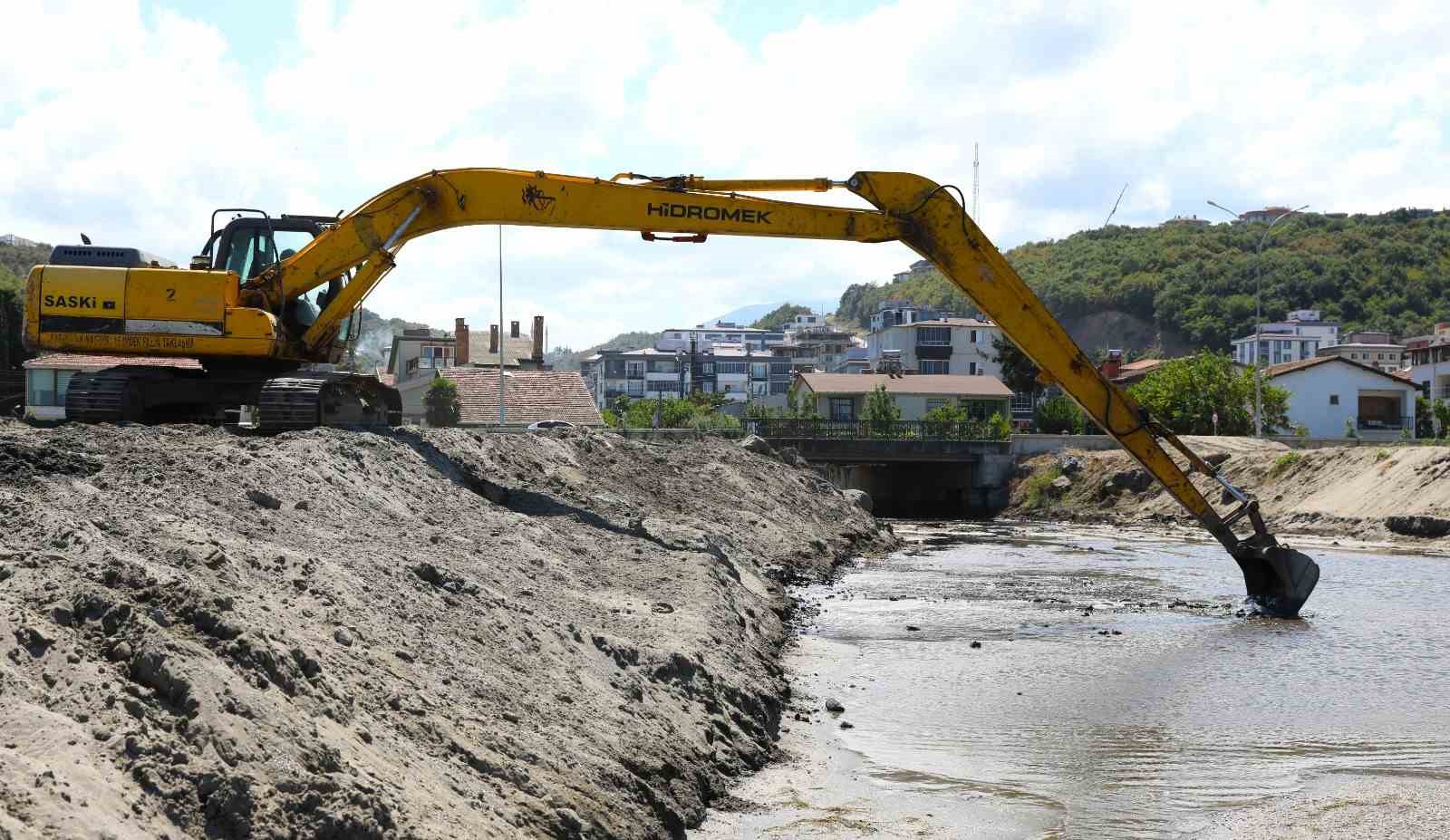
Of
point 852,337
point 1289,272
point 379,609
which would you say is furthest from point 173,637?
point 852,337

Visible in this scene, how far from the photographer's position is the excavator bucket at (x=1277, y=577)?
22266 mm

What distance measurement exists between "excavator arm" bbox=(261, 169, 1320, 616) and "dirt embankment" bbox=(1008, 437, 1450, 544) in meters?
24.4

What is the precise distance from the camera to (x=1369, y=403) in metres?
84.4

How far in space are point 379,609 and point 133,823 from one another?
13.6 ft

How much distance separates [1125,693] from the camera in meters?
15.7

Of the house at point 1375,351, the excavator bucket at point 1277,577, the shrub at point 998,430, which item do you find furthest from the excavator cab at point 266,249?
the house at point 1375,351

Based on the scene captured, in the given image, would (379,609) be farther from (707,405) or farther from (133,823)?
(707,405)

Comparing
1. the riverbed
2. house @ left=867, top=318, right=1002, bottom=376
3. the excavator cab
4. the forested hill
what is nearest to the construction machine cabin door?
the excavator cab

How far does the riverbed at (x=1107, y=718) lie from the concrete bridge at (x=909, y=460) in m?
33.0

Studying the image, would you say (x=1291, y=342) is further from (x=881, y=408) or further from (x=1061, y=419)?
(x=881, y=408)

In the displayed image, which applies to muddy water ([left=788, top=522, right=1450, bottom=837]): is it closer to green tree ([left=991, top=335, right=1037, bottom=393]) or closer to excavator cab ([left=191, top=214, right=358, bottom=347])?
excavator cab ([left=191, top=214, right=358, bottom=347])

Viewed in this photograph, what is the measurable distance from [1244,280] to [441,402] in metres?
104

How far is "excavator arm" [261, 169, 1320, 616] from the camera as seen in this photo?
68.7 feet

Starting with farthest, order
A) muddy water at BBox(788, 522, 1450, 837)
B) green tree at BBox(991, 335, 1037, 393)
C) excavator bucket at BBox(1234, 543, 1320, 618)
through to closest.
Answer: green tree at BBox(991, 335, 1037, 393) < excavator bucket at BBox(1234, 543, 1320, 618) < muddy water at BBox(788, 522, 1450, 837)
